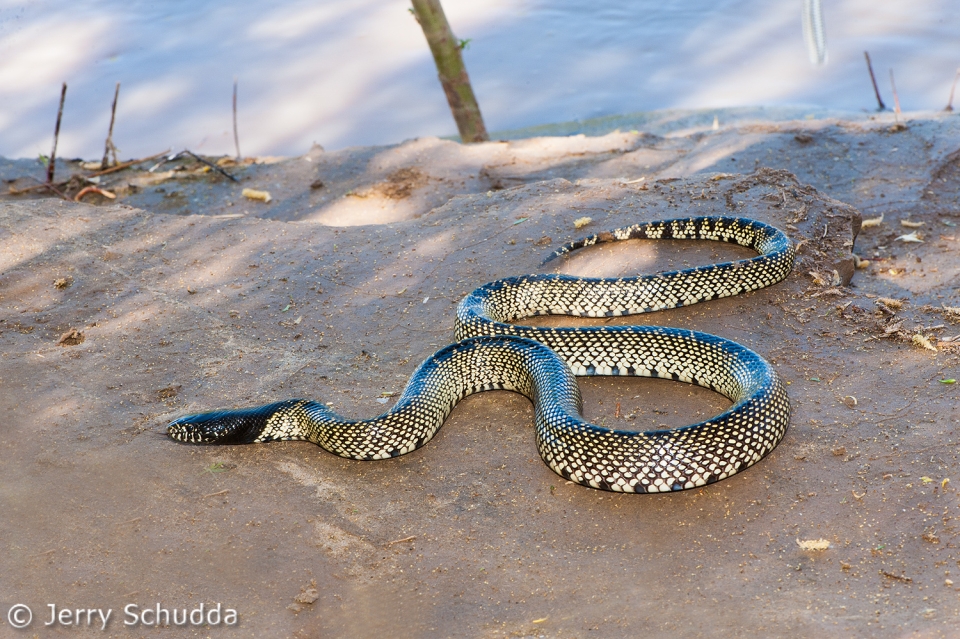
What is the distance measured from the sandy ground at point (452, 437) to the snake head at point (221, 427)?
13cm

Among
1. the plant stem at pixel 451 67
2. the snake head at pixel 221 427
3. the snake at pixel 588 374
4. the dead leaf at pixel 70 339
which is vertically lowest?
the snake at pixel 588 374

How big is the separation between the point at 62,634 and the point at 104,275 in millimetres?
6223

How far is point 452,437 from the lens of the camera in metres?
7.26

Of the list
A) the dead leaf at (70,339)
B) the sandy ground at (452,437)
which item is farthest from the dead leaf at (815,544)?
the dead leaf at (70,339)

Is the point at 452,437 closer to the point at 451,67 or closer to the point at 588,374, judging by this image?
the point at 588,374

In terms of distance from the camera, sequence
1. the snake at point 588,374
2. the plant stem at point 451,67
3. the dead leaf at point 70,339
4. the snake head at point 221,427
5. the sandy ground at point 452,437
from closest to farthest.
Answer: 1. the sandy ground at point 452,437
2. the snake at point 588,374
3. the snake head at point 221,427
4. the dead leaf at point 70,339
5. the plant stem at point 451,67

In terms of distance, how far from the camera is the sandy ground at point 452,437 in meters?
5.32

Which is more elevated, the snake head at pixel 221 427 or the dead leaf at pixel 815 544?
the snake head at pixel 221 427

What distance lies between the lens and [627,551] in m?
5.72

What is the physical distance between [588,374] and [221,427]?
3.41 meters

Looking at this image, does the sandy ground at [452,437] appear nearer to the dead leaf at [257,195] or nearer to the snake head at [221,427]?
the snake head at [221,427]

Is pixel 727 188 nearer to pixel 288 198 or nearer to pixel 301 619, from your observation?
pixel 288 198

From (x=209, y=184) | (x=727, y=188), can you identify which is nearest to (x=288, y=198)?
(x=209, y=184)

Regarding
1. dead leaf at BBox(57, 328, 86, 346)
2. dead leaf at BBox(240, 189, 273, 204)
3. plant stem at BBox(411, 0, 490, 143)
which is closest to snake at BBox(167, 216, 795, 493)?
dead leaf at BBox(57, 328, 86, 346)
